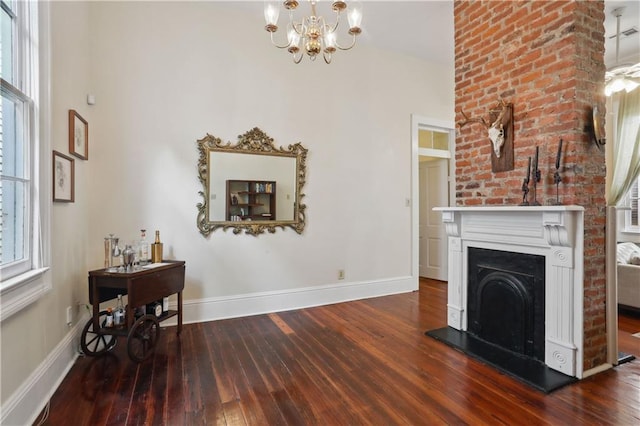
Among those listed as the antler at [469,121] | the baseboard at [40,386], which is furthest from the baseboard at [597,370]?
the baseboard at [40,386]

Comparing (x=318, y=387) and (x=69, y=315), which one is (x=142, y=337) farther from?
(x=318, y=387)

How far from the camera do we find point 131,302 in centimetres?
244

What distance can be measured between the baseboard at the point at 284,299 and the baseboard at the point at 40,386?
37.1 inches

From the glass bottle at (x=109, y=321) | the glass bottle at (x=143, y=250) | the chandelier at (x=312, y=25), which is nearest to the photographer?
the chandelier at (x=312, y=25)

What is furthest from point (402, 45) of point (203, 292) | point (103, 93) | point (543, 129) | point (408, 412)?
point (408, 412)

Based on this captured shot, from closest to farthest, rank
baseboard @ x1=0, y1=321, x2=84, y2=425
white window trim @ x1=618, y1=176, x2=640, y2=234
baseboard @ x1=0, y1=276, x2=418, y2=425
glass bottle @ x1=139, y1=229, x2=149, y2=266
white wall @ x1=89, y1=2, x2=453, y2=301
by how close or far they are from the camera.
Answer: baseboard @ x1=0, y1=321, x2=84, y2=425 → baseboard @ x1=0, y1=276, x2=418, y2=425 → glass bottle @ x1=139, y1=229, x2=149, y2=266 → white wall @ x1=89, y1=2, x2=453, y2=301 → white window trim @ x1=618, y1=176, x2=640, y2=234

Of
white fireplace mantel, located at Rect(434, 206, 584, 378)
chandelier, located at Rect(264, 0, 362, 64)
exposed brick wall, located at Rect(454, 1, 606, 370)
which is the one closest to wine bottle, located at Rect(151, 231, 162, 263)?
chandelier, located at Rect(264, 0, 362, 64)

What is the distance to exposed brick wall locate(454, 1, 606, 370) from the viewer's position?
7.71 feet

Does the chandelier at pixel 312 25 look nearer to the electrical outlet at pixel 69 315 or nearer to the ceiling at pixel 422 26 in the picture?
the ceiling at pixel 422 26

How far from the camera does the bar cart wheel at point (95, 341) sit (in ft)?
8.32

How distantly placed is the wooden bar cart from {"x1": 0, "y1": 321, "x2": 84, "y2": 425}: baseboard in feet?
0.39

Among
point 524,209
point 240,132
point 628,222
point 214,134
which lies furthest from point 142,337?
point 628,222

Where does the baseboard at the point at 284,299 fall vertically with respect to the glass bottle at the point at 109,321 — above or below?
below

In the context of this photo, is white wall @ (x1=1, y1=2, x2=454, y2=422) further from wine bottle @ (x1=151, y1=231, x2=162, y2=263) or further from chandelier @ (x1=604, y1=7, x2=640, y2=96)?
chandelier @ (x1=604, y1=7, x2=640, y2=96)
